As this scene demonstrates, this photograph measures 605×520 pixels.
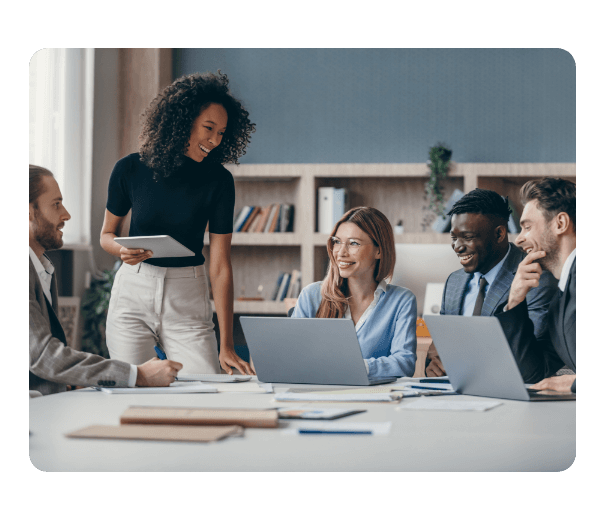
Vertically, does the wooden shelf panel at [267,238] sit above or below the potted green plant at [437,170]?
below

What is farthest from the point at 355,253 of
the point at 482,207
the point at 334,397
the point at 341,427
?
the point at 341,427

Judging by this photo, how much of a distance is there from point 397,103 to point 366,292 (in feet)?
8.27

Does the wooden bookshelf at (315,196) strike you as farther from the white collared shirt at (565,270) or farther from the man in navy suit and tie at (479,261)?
the white collared shirt at (565,270)

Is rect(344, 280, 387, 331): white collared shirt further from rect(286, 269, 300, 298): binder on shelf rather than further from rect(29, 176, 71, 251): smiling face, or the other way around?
rect(286, 269, 300, 298): binder on shelf

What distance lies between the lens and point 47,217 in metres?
1.51

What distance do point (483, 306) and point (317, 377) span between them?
0.78m

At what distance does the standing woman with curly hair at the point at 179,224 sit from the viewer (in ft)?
6.88

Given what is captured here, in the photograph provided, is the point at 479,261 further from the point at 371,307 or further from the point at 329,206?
the point at 329,206

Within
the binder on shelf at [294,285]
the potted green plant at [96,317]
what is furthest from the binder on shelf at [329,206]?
the potted green plant at [96,317]

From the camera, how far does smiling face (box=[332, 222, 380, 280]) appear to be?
84.4 inches

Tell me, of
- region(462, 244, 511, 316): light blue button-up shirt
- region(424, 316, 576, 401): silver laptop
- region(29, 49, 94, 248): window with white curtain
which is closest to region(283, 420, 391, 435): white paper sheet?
region(424, 316, 576, 401): silver laptop

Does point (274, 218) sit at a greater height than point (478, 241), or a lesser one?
greater

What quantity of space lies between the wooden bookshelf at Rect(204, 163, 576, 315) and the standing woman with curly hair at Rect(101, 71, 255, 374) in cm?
192

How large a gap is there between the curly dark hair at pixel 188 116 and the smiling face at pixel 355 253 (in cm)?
48
